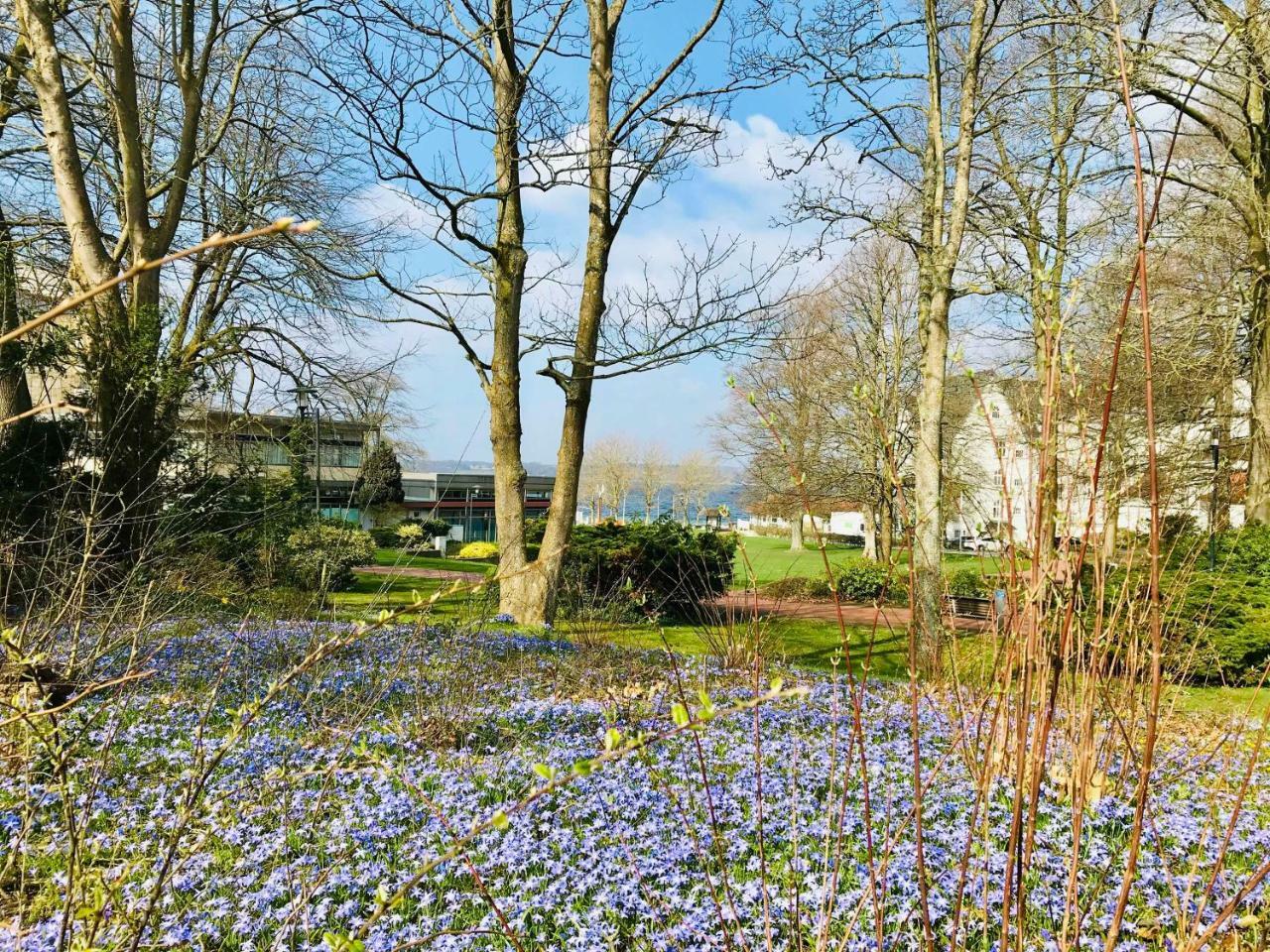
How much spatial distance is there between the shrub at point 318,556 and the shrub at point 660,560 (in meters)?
3.43

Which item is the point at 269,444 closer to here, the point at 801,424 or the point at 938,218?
the point at 938,218

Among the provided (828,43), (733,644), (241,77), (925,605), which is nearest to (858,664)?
(925,605)

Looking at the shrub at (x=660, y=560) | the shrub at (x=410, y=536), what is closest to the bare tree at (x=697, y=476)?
the shrub at (x=410, y=536)

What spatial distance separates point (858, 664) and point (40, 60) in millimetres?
11633

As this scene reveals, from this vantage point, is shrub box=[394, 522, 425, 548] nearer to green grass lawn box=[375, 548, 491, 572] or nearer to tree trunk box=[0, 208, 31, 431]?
green grass lawn box=[375, 548, 491, 572]

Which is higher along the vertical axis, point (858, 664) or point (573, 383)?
point (573, 383)

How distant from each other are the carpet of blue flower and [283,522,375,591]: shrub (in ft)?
8.51

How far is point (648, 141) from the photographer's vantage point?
9.45 m

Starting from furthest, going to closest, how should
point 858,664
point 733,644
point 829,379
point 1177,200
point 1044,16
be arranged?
point 829,379 → point 1177,200 → point 858,664 → point 1044,16 → point 733,644

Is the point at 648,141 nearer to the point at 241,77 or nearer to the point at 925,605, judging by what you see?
the point at 925,605

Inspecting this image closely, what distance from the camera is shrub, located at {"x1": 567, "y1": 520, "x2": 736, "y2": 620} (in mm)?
12758

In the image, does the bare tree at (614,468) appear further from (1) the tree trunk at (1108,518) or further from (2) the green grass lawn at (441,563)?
(1) the tree trunk at (1108,518)

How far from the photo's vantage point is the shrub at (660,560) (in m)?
12.8

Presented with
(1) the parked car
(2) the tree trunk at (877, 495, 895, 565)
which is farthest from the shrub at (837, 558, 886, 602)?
(1) the parked car
